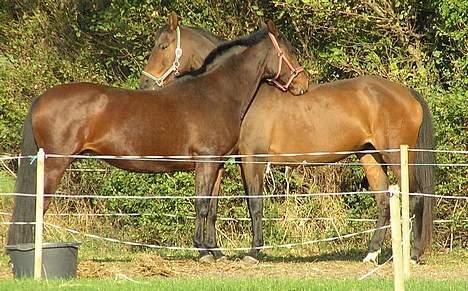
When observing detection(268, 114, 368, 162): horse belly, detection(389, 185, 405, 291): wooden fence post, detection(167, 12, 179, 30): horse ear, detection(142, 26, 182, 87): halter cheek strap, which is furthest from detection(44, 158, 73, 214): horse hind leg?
detection(389, 185, 405, 291): wooden fence post

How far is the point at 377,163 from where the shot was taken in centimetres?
1249

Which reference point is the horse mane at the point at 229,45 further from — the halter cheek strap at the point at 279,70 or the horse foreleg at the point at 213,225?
the horse foreleg at the point at 213,225

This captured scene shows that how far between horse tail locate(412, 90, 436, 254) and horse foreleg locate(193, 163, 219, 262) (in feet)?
7.85

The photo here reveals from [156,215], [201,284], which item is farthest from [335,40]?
[201,284]

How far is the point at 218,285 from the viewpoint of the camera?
838cm

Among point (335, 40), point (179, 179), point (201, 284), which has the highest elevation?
point (335, 40)

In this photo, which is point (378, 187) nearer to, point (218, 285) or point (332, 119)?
point (332, 119)

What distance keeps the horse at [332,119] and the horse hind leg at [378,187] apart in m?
0.03

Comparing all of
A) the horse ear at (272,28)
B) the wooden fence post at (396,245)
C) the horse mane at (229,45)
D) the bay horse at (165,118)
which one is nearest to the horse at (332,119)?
the bay horse at (165,118)

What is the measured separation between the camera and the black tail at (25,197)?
10328mm

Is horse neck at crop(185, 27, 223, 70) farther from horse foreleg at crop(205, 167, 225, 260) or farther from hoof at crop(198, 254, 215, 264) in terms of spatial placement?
hoof at crop(198, 254, 215, 264)

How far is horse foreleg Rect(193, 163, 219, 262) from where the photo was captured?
11.2m

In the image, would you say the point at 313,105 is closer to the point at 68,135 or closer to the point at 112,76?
Result: the point at 68,135

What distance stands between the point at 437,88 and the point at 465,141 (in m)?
0.86
